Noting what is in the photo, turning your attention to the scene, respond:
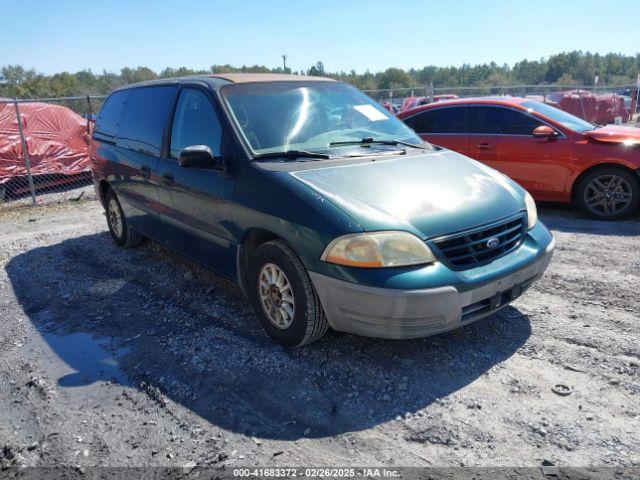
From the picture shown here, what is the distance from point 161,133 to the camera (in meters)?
4.64

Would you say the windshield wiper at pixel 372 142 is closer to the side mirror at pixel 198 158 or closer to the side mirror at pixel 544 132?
the side mirror at pixel 198 158

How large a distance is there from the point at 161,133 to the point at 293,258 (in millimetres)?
2186

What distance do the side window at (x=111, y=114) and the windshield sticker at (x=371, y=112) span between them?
9.29 ft

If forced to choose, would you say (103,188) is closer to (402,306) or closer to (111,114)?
(111,114)

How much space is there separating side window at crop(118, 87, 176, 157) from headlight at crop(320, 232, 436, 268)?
8.23 feet

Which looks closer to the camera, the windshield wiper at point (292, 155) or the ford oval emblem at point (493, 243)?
the ford oval emblem at point (493, 243)

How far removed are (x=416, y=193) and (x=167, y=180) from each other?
2315 mm

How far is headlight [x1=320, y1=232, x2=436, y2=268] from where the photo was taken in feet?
9.55

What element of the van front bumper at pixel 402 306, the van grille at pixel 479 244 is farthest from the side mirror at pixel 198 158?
the van grille at pixel 479 244

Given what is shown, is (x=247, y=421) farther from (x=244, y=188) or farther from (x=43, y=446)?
(x=244, y=188)

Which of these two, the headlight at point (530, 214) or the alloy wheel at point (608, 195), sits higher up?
→ the headlight at point (530, 214)

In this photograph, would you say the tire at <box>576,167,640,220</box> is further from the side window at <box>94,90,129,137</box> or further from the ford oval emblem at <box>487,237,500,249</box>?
the side window at <box>94,90,129,137</box>

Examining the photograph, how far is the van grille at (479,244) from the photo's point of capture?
3.05 metres

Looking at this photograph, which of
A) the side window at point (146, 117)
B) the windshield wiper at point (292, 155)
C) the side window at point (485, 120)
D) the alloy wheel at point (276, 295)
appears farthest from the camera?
the side window at point (485, 120)
